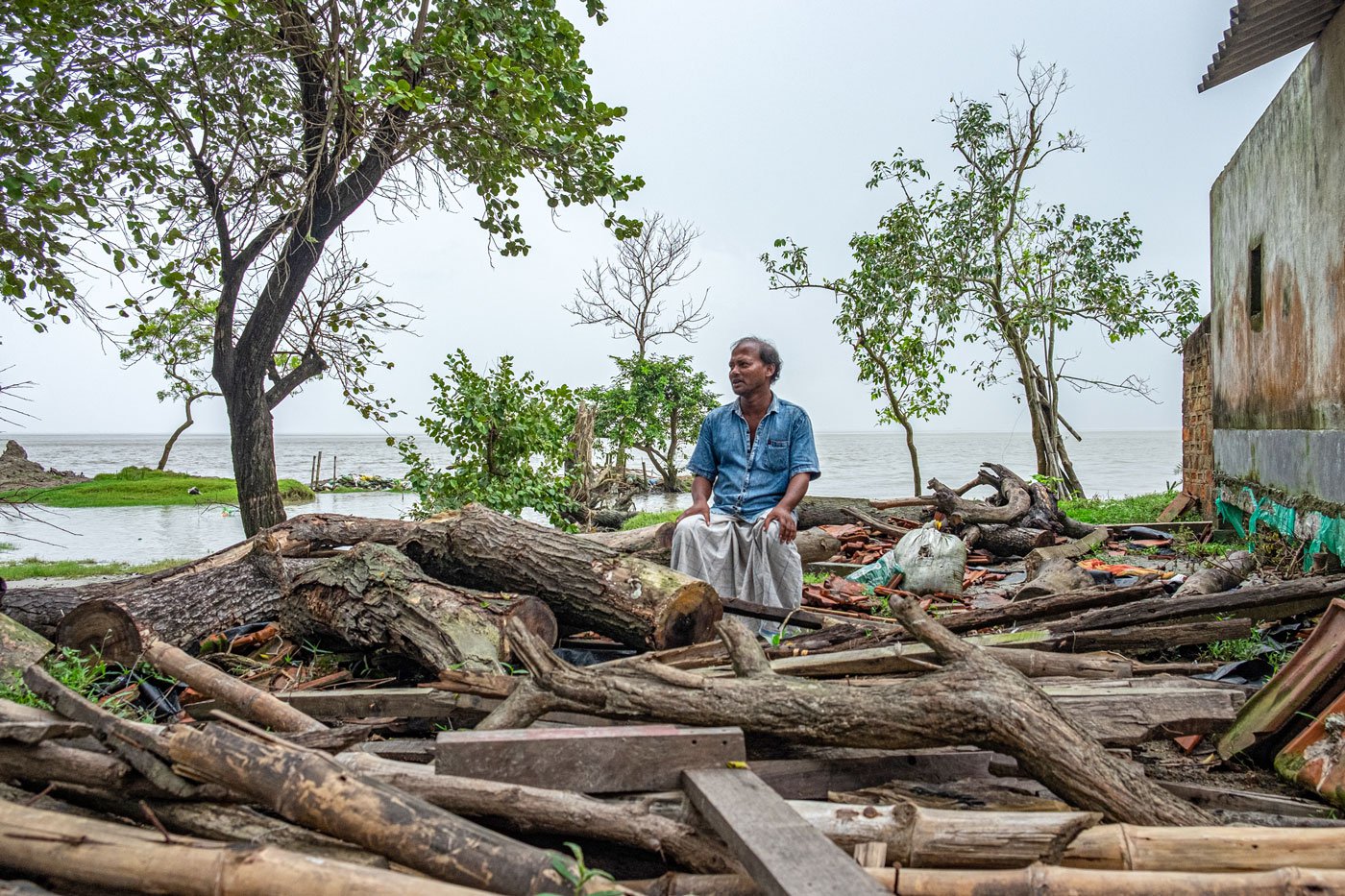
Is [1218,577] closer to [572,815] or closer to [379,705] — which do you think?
[572,815]

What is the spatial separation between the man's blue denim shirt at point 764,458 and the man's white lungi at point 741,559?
17cm

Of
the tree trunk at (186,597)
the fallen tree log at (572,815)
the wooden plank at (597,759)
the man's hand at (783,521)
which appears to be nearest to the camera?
the fallen tree log at (572,815)

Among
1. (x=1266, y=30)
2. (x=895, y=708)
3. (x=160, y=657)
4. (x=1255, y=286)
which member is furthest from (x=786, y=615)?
(x=1255, y=286)

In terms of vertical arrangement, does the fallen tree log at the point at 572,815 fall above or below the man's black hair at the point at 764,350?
below

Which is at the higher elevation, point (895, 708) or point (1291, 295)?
point (1291, 295)

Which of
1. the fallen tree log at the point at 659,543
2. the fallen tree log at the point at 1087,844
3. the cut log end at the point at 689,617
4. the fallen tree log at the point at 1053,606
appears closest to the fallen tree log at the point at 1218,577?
the fallen tree log at the point at 1053,606

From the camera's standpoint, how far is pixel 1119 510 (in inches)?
484

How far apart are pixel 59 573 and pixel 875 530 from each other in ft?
30.9

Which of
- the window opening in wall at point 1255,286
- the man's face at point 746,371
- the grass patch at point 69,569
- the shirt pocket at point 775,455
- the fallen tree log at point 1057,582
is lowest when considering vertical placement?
the grass patch at point 69,569

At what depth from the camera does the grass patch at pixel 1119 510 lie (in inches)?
450

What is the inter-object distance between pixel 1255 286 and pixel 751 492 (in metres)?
5.53

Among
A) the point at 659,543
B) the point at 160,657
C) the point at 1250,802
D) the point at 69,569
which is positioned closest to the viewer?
the point at 1250,802

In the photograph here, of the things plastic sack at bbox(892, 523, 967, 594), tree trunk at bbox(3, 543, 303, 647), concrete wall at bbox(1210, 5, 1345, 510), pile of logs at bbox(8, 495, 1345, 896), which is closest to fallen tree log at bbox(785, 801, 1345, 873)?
pile of logs at bbox(8, 495, 1345, 896)

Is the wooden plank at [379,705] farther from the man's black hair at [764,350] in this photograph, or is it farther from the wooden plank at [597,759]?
the man's black hair at [764,350]
